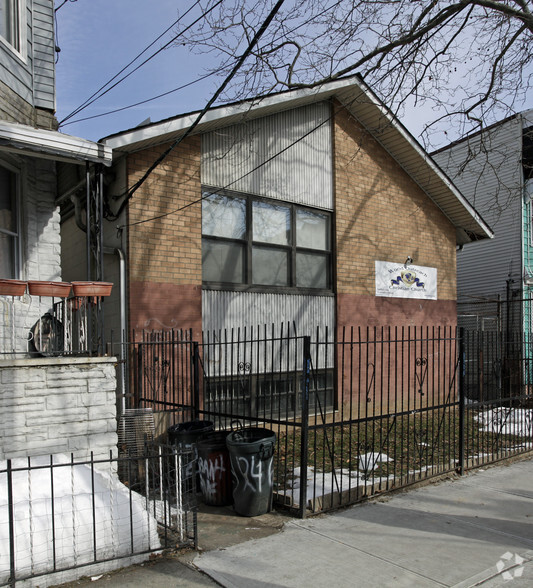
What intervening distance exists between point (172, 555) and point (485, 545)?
112 inches

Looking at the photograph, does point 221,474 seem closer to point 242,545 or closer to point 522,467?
point 242,545

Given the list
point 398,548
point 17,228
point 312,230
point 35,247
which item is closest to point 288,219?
point 312,230

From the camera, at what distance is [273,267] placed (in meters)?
10.1

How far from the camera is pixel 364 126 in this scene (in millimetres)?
11875

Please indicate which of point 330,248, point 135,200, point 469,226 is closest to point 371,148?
point 330,248

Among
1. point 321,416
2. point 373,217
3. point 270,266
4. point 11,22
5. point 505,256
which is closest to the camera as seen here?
point 11,22

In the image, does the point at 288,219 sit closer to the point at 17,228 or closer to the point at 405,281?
the point at 405,281

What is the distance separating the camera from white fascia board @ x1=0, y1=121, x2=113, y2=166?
5598mm

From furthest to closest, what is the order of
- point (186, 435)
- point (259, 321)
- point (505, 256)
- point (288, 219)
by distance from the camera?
point (505, 256) → point (288, 219) → point (259, 321) → point (186, 435)

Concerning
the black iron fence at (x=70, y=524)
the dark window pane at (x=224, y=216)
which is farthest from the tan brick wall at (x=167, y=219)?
the black iron fence at (x=70, y=524)

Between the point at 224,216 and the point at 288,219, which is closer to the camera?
the point at 224,216

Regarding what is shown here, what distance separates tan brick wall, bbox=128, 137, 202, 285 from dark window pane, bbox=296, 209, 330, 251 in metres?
2.37

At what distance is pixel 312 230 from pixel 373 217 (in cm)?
177

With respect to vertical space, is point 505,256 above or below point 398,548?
above
